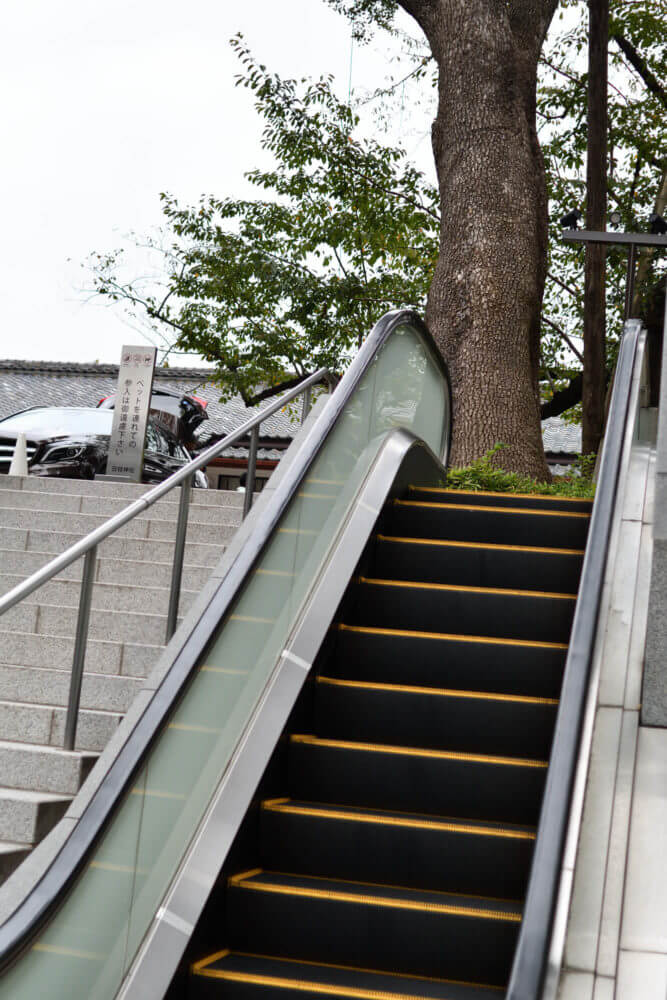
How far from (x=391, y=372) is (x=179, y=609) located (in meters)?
1.94

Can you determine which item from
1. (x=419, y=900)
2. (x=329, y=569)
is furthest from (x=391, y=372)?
(x=419, y=900)

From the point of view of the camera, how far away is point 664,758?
4.01 meters

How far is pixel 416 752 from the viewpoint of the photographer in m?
4.12

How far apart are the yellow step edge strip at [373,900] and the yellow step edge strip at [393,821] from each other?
0.92ft

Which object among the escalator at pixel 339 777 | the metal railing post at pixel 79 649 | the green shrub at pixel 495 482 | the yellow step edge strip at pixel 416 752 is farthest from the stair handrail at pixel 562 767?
the green shrub at pixel 495 482

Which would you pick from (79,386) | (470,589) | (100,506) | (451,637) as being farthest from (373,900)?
(79,386)

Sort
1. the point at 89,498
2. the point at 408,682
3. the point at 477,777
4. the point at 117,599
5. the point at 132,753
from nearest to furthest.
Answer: the point at 132,753 → the point at 477,777 → the point at 408,682 → the point at 117,599 → the point at 89,498

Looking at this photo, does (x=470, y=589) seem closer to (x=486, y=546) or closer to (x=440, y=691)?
(x=486, y=546)

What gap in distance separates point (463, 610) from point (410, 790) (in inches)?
46.9

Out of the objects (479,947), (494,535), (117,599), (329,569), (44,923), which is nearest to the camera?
(44,923)

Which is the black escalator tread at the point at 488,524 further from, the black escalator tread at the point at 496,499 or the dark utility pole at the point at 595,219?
the dark utility pole at the point at 595,219

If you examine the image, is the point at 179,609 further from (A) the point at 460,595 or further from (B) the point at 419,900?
(B) the point at 419,900

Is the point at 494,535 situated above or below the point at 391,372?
below

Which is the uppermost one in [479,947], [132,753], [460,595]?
[460,595]
